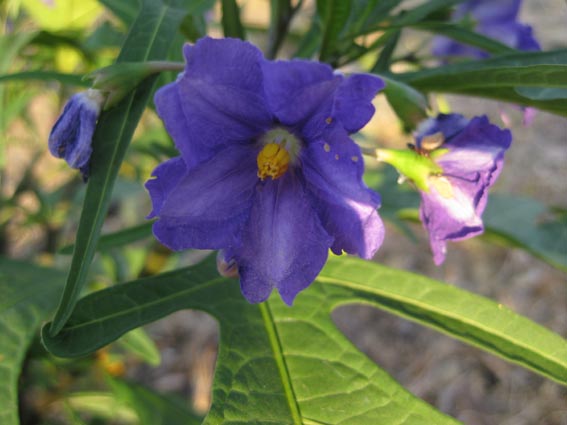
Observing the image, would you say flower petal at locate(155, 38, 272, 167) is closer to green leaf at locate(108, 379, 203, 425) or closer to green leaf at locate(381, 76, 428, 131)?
green leaf at locate(381, 76, 428, 131)

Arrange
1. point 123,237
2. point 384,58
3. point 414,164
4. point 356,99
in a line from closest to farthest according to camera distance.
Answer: point 356,99
point 414,164
point 384,58
point 123,237

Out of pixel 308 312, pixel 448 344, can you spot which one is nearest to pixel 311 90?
pixel 308 312

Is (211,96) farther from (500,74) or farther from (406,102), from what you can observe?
(500,74)

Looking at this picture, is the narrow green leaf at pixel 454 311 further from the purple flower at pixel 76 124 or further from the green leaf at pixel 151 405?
the green leaf at pixel 151 405

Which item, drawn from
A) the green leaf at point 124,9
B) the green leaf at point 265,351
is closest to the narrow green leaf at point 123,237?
the green leaf at point 265,351

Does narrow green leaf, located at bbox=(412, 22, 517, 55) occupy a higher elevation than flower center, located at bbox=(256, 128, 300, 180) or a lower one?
higher

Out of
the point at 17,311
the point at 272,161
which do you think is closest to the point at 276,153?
the point at 272,161

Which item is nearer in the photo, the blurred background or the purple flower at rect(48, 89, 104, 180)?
the purple flower at rect(48, 89, 104, 180)

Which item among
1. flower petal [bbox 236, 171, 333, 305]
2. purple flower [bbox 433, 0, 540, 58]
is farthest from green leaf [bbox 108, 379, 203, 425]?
purple flower [bbox 433, 0, 540, 58]
